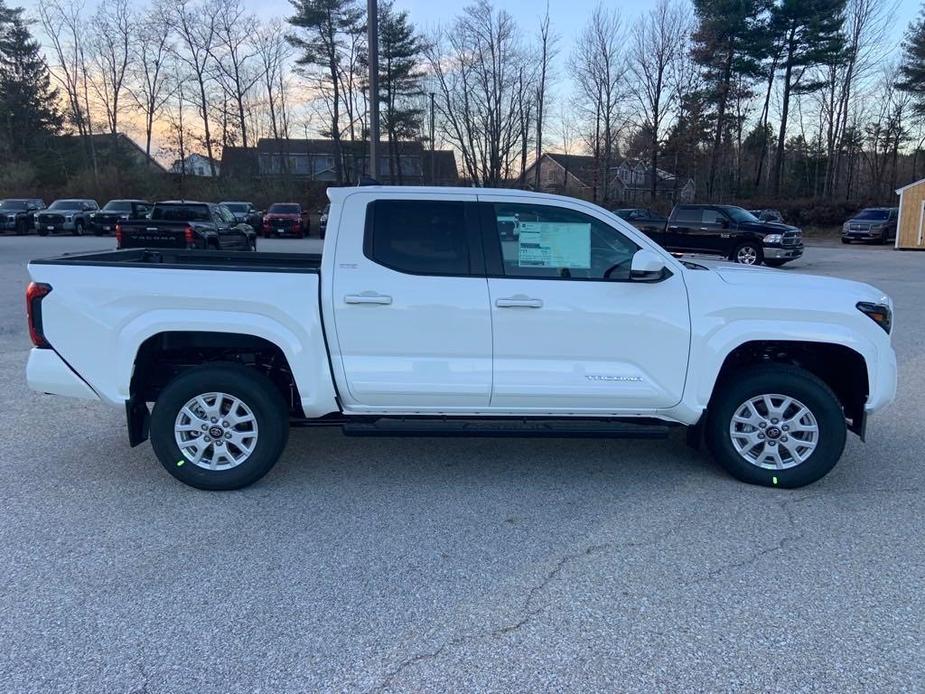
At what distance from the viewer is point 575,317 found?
4.37 metres

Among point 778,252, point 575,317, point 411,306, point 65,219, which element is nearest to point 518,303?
point 575,317

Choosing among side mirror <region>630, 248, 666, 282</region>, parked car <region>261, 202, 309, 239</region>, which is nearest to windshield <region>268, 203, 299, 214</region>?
parked car <region>261, 202, 309, 239</region>

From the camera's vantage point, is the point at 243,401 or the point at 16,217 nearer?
the point at 243,401

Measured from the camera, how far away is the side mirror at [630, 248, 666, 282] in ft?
14.0

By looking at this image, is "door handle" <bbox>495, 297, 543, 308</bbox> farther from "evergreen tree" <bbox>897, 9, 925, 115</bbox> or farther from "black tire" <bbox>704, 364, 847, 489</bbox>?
"evergreen tree" <bbox>897, 9, 925, 115</bbox>

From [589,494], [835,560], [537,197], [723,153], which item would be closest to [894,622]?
[835,560]

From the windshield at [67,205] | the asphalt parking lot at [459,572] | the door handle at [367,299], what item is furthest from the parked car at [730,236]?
the windshield at [67,205]

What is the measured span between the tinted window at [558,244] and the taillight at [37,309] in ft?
9.32

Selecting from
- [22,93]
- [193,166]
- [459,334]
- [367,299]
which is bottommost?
[459,334]

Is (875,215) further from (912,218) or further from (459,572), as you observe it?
(459,572)

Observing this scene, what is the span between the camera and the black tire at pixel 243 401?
4.38 m

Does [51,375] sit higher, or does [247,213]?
[247,213]

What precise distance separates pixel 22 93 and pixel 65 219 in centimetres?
2768

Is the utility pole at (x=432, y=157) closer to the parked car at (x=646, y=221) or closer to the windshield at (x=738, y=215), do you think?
the parked car at (x=646, y=221)
